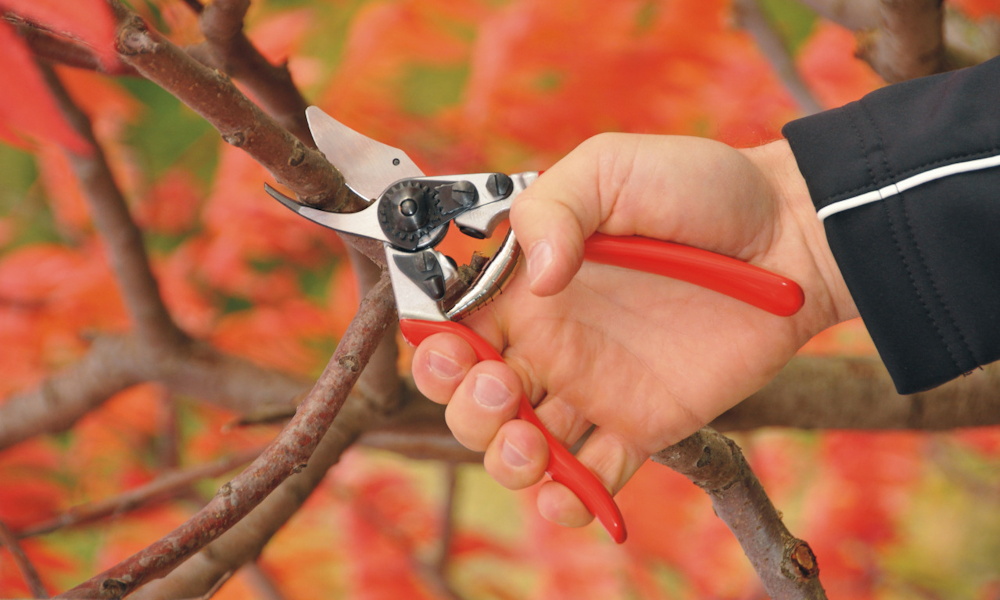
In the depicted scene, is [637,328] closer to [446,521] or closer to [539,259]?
[539,259]

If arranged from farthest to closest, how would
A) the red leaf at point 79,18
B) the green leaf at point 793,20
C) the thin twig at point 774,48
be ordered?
1. the green leaf at point 793,20
2. the thin twig at point 774,48
3. the red leaf at point 79,18

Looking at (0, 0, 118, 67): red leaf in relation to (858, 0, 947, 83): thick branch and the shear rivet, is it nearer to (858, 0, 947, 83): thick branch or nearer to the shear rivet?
the shear rivet

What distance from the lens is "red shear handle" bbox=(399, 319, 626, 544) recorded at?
441 mm

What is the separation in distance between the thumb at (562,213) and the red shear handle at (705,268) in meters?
0.02

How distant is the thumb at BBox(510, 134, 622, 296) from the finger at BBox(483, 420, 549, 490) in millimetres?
100

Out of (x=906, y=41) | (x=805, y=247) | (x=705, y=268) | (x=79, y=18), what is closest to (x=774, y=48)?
(x=906, y=41)

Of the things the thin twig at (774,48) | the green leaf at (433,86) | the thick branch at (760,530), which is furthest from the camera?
the green leaf at (433,86)

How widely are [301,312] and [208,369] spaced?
0.51 metres

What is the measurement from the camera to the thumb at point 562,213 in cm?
40

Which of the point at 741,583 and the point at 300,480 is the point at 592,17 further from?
the point at 741,583

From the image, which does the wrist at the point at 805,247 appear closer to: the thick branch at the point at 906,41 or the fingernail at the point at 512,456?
the thick branch at the point at 906,41

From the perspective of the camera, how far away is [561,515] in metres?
0.46

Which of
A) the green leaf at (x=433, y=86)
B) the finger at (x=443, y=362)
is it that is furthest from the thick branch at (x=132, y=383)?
the green leaf at (x=433, y=86)

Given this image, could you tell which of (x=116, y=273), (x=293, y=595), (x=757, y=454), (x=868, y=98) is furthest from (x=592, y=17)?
(x=293, y=595)
